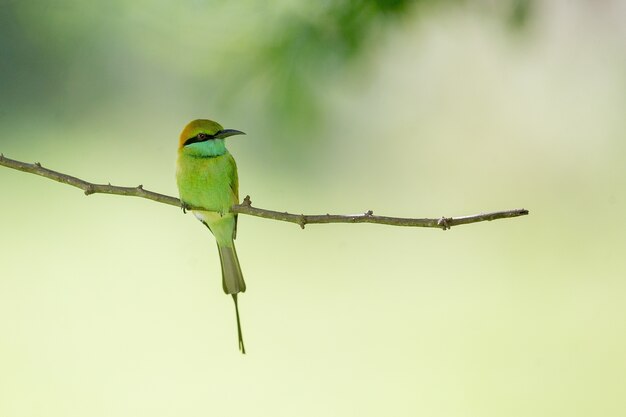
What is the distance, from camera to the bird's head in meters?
1.87

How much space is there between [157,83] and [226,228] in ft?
9.05

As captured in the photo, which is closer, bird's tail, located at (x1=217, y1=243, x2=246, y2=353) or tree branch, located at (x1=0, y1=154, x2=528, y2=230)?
tree branch, located at (x1=0, y1=154, x2=528, y2=230)

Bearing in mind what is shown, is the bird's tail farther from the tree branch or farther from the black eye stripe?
the tree branch

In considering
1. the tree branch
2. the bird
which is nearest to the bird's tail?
the bird

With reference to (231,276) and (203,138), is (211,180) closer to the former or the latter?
(203,138)

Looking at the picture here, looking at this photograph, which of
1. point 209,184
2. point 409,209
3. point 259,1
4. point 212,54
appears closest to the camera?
point 259,1

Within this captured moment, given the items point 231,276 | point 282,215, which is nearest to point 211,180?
point 231,276

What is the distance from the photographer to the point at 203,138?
1.90 m

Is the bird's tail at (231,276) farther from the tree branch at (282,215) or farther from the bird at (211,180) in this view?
the tree branch at (282,215)

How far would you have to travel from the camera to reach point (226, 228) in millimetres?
2053

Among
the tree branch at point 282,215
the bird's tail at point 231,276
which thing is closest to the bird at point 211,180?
the bird's tail at point 231,276

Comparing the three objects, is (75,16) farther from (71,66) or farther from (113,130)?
(113,130)

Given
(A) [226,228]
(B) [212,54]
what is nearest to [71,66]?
(A) [226,228]

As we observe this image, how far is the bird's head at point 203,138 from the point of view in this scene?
6.15ft
